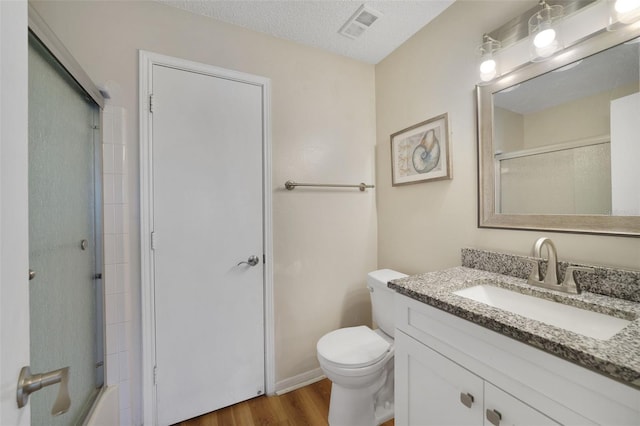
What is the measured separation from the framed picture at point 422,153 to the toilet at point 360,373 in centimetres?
79

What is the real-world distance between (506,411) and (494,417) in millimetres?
44

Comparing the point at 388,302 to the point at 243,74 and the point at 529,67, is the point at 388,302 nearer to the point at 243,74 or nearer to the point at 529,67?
the point at 529,67

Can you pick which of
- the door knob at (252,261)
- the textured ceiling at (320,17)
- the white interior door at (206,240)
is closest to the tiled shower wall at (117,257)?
the white interior door at (206,240)

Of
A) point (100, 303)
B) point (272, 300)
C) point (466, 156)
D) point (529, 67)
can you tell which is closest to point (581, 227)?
point (466, 156)

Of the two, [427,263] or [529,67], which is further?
[427,263]

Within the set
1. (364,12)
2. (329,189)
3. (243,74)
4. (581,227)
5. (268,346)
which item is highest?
(364,12)

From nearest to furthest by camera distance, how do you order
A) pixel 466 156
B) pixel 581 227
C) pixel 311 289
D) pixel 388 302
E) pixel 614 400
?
pixel 614 400 < pixel 581 227 < pixel 466 156 < pixel 388 302 < pixel 311 289

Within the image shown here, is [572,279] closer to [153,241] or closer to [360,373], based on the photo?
[360,373]

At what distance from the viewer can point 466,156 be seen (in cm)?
142

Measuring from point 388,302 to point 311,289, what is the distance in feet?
1.80

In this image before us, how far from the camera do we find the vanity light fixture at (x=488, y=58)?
1.26 meters

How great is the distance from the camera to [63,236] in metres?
1.01

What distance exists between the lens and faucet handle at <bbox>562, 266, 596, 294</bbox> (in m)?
0.95

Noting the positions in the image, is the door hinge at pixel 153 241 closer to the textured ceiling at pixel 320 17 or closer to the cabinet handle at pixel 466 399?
the textured ceiling at pixel 320 17
